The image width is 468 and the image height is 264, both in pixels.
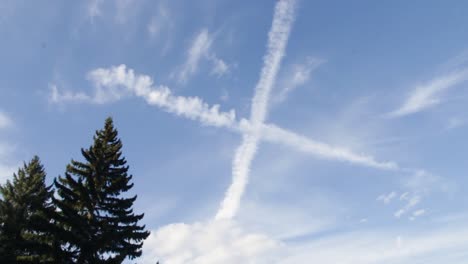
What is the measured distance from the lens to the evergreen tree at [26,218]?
1669 centimetres

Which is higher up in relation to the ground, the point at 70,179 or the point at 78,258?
the point at 70,179

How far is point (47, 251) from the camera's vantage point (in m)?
16.5

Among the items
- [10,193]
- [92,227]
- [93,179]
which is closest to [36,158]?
[10,193]

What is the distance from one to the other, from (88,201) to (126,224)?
2710 mm

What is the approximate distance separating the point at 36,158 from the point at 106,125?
1056 cm

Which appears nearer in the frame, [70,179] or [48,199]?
[70,179]

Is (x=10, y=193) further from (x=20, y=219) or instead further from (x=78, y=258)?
(x=78, y=258)

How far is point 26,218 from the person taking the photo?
23781 mm

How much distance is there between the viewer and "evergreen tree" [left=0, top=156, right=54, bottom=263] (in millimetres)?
16688

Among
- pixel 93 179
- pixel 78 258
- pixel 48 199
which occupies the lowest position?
pixel 78 258

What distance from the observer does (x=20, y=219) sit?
23344 mm

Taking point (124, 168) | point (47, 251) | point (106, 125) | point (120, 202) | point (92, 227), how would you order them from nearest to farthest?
point (47, 251) → point (92, 227) → point (120, 202) → point (124, 168) → point (106, 125)

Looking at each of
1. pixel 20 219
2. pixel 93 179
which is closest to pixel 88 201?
pixel 93 179

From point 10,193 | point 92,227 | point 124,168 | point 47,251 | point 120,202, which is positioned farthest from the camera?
point 10,193
